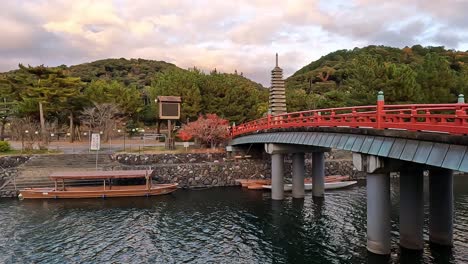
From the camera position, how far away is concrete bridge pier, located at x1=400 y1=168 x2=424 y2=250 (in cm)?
1859

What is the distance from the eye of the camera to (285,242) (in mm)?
21312

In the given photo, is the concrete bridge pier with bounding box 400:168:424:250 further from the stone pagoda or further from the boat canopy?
the boat canopy

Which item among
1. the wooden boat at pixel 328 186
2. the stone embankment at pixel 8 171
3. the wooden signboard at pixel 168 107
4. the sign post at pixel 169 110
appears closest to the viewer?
the stone embankment at pixel 8 171

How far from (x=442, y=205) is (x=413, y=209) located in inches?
71.7

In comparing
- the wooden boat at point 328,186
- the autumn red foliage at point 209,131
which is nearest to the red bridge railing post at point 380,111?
the wooden boat at point 328,186

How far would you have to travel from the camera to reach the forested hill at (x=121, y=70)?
136 metres

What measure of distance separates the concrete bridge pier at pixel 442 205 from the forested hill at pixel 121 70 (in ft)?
391

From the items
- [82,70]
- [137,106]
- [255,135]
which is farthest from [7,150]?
[82,70]

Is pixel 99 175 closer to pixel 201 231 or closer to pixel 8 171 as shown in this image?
pixel 8 171

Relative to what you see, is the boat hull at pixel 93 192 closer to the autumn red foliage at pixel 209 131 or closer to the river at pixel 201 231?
the river at pixel 201 231

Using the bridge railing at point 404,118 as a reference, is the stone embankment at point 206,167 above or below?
below

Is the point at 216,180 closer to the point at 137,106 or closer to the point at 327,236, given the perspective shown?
the point at 327,236

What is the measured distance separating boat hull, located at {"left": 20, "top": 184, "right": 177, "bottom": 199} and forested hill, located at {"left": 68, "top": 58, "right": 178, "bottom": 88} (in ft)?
324

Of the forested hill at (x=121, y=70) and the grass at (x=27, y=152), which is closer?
the grass at (x=27, y=152)
